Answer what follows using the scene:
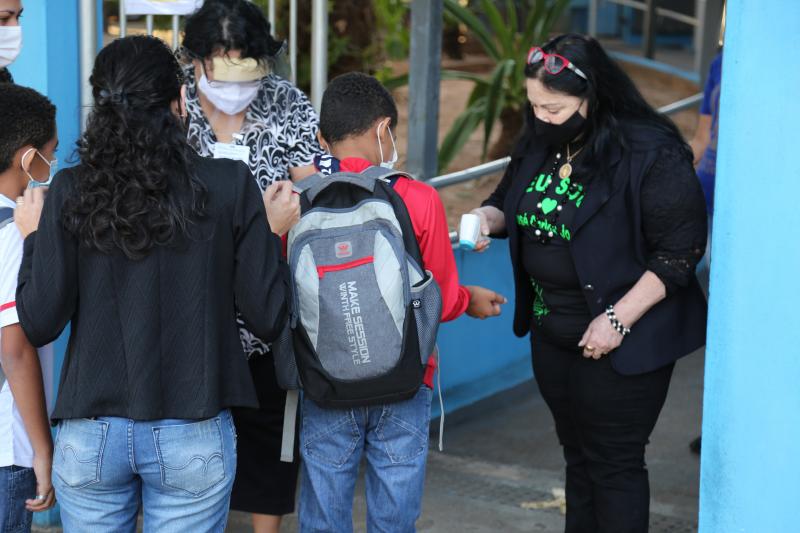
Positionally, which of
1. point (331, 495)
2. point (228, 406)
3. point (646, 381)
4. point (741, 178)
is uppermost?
point (741, 178)

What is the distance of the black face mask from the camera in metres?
3.25

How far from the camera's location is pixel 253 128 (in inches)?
136

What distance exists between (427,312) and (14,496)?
1086 mm

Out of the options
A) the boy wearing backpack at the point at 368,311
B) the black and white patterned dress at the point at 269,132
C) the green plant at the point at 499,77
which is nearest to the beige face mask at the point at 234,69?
the black and white patterned dress at the point at 269,132

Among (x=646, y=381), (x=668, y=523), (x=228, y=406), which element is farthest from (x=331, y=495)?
(x=668, y=523)

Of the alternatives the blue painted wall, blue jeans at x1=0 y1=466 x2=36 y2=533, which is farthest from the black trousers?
the blue painted wall

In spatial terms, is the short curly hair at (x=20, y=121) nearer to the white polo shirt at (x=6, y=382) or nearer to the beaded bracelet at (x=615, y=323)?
the white polo shirt at (x=6, y=382)

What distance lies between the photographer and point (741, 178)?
2660 millimetres

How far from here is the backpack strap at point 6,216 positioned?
8.52ft

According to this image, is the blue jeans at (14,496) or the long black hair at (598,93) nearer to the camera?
the blue jeans at (14,496)

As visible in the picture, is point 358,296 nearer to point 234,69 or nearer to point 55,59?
point 234,69

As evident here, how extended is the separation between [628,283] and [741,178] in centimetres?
67

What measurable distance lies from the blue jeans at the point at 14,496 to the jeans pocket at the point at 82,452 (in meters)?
0.26

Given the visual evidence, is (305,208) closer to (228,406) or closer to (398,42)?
(228,406)
